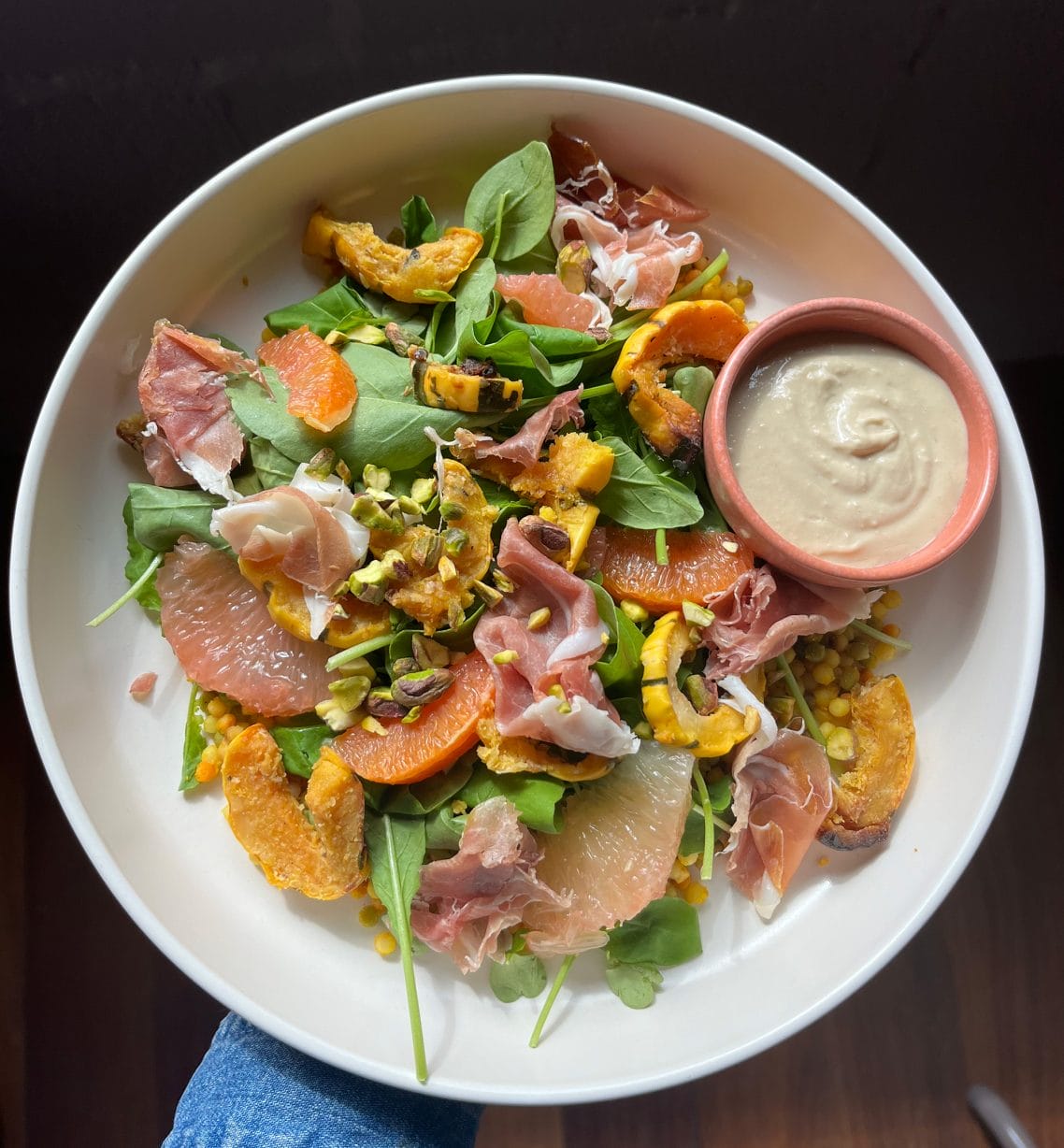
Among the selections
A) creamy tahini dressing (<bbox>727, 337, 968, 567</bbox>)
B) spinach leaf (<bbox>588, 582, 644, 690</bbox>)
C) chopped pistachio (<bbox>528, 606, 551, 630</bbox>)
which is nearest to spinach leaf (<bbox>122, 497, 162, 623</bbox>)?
chopped pistachio (<bbox>528, 606, 551, 630</bbox>)

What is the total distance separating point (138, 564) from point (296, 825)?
0.52 m

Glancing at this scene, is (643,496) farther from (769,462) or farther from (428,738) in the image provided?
(428,738)

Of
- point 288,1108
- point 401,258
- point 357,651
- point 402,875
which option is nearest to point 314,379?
point 401,258

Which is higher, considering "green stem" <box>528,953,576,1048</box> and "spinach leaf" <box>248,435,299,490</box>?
"spinach leaf" <box>248,435,299,490</box>

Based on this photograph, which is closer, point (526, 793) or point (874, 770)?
point (526, 793)

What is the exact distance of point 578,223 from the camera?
149 centimetres

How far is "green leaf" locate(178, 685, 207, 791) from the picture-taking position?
1464 millimetres

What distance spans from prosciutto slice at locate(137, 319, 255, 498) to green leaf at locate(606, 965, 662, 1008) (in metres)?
1.03

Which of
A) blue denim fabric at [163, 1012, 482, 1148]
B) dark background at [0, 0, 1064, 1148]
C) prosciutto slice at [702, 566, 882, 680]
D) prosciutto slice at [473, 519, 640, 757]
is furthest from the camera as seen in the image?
dark background at [0, 0, 1064, 1148]

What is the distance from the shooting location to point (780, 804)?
1.45m

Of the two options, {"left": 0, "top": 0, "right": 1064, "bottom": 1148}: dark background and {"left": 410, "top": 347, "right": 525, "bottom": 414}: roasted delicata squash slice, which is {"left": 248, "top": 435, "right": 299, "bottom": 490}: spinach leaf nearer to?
{"left": 410, "top": 347, "right": 525, "bottom": 414}: roasted delicata squash slice

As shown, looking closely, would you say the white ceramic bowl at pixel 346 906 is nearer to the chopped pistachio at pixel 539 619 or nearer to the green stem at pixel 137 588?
the green stem at pixel 137 588

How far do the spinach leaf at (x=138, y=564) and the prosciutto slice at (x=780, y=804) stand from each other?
1.04 m

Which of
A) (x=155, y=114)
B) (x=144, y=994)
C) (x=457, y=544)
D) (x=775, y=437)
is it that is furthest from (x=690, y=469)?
(x=144, y=994)
